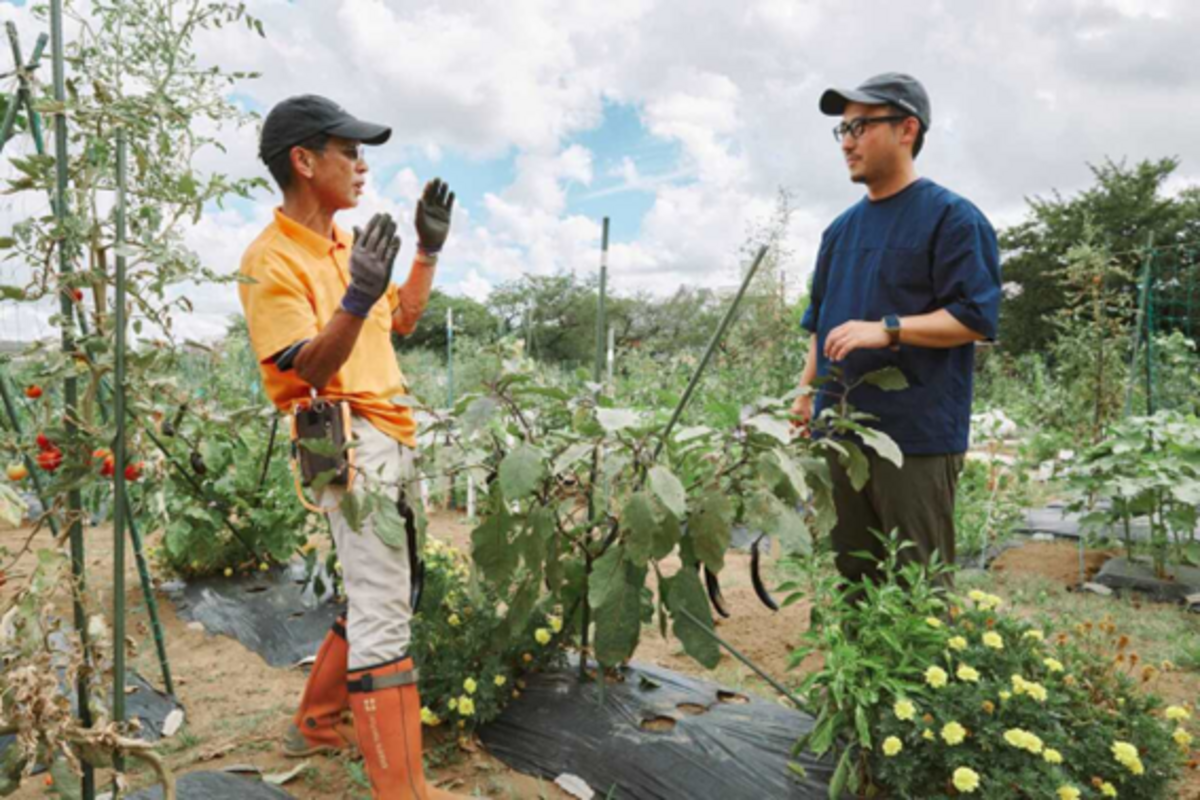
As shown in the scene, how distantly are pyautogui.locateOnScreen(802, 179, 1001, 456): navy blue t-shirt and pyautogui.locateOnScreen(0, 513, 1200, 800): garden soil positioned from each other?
3.46 ft

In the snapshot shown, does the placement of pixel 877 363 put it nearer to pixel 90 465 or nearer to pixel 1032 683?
pixel 1032 683

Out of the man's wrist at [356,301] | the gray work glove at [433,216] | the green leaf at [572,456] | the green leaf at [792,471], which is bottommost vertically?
the green leaf at [792,471]

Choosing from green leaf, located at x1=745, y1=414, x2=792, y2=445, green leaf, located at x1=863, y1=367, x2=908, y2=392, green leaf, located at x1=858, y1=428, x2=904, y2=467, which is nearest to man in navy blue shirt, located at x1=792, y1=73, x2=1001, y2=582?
green leaf, located at x1=863, y1=367, x2=908, y2=392

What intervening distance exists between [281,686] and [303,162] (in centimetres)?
191

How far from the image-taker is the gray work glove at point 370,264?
1.54m

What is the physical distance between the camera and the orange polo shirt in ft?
5.50

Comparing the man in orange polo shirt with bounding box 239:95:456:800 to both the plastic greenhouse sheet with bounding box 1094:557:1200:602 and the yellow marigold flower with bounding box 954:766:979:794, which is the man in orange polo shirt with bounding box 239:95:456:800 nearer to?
the yellow marigold flower with bounding box 954:766:979:794

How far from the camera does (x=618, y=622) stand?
1.67m

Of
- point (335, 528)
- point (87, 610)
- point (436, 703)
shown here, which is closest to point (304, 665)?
point (436, 703)

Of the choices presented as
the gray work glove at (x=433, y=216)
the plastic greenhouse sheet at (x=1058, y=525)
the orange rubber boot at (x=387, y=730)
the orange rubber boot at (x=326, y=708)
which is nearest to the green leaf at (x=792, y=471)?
the orange rubber boot at (x=387, y=730)

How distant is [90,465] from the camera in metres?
1.32

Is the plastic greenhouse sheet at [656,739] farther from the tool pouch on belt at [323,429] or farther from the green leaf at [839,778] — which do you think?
the tool pouch on belt at [323,429]

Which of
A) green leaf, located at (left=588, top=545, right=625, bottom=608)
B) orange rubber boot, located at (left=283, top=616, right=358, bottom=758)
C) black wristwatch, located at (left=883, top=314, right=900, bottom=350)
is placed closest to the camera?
green leaf, located at (left=588, top=545, right=625, bottom=608)

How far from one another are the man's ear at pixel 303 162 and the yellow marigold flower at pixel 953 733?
180 centimetres
